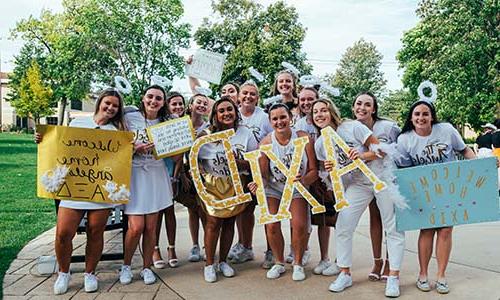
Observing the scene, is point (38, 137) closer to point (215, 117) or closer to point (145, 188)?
point (145, 188)

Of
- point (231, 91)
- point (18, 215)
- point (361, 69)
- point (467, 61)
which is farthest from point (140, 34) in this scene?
point (361, 69)

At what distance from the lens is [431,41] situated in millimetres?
25641

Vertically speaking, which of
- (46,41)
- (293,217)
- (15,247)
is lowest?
(15,247)

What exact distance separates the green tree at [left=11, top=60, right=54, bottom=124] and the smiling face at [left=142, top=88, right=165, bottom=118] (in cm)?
4567

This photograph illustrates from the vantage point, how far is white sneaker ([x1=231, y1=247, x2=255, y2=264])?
199 inches

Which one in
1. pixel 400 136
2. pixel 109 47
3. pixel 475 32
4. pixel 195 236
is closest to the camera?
pixel 400 136

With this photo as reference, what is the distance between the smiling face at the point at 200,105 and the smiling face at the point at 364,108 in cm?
151

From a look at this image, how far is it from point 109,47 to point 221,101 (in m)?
30.3

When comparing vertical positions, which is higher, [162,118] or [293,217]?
[162,118]

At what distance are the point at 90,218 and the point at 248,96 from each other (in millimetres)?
1781

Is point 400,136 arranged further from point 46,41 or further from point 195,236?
point 46,41

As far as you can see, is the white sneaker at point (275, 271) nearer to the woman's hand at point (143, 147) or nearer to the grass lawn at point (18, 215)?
the woman's hand at point (143, 147)

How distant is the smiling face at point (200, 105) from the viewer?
4.99m

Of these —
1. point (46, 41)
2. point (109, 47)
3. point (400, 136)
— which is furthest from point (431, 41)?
point (46, 41)
